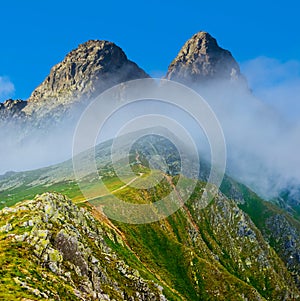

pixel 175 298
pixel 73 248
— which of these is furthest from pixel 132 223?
pixel 73 248

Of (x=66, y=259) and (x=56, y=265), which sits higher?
(x=66, y=259)

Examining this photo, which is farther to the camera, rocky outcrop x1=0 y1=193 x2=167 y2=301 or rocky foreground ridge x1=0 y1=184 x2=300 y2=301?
rocky outcrop x1=0 y1=193 x2=167 y2=301

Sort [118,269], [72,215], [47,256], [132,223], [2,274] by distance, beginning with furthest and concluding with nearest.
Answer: [132,223] → [72,215] → [118,269] → [47,256] → [2,274]

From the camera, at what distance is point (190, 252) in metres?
186

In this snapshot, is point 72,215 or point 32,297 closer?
point 32,297

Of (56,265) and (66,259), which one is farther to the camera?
(66,259)

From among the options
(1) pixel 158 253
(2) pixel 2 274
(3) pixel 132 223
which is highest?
(3) pixel 132 223

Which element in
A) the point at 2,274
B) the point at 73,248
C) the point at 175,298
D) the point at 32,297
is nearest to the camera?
the point at 32,297

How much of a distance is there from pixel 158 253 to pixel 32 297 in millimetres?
134197

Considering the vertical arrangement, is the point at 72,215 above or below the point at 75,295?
above

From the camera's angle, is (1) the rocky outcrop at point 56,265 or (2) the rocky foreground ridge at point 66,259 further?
(1) the rocky outcrop at point 56,265

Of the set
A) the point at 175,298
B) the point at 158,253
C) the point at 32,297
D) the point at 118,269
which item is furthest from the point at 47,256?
the point at 158,253

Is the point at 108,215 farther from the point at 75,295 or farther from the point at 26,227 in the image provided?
the point at 75,295

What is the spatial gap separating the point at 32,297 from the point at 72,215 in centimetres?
6445
